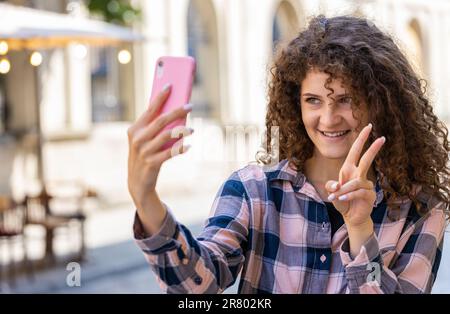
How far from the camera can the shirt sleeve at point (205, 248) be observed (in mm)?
1542

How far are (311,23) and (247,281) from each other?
61cm

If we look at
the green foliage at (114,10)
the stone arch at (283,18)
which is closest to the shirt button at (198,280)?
the green foliage at (114,10)

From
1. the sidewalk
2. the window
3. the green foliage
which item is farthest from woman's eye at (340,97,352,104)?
the window

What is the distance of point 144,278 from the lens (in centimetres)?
836

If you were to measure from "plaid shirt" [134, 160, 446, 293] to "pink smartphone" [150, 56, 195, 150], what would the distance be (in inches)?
15.1

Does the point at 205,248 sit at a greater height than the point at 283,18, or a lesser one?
lesser

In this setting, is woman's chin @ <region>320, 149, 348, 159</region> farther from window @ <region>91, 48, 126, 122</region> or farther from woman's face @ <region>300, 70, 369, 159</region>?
window @ <region>91, 48, 126, 122</region>

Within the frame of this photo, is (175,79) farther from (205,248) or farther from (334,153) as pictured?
(334,153)

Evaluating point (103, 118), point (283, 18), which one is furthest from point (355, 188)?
point (283, 18)

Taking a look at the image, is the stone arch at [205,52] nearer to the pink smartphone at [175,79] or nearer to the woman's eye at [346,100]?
the woman's eye at [346,100]

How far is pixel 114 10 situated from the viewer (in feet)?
42.3

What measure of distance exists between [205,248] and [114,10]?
11.5 meters

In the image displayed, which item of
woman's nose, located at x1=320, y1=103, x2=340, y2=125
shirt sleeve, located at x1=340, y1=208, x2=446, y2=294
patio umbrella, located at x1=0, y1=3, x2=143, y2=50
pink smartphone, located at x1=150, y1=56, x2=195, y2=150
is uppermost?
patio umbrella, located at x1=0, y1=3, x2=143, y2=50

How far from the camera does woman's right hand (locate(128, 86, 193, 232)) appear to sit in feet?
4.58
